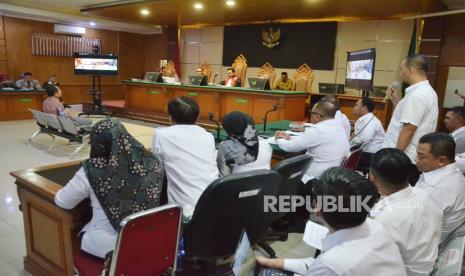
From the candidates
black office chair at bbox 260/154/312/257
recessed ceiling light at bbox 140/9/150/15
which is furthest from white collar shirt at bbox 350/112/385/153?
recessed ceiling light at bbox 140/9/150/15

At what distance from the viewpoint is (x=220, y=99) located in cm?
805

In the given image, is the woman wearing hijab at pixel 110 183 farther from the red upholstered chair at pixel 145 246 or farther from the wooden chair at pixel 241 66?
the wooden chair at pixel 241 66

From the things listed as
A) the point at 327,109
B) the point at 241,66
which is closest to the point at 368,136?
the point at 327,109

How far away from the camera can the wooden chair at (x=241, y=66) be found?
411 inches

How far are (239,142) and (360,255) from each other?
1439mm

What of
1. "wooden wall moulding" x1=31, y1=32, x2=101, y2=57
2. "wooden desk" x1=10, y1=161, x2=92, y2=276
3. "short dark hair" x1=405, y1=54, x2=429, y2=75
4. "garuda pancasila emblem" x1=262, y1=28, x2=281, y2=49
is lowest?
"wooden desk" x1=10, y1=161, x2=92, y2=276

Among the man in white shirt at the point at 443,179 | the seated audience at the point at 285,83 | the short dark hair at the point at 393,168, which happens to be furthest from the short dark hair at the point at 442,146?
the seated audience at the point at 285,83

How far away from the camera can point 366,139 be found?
147 inches

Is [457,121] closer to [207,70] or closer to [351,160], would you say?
[351,160]

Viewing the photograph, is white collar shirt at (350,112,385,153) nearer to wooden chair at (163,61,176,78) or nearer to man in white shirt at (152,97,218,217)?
man in white shirt at (152,97,218,217)

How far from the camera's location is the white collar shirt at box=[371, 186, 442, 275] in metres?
1.32

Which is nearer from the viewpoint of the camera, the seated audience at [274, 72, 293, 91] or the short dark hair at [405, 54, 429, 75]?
the short dark hair at [405, 54, 429, 75]

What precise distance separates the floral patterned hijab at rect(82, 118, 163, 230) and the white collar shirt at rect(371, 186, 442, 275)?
3.54 ft

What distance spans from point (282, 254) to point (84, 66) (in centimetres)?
935
